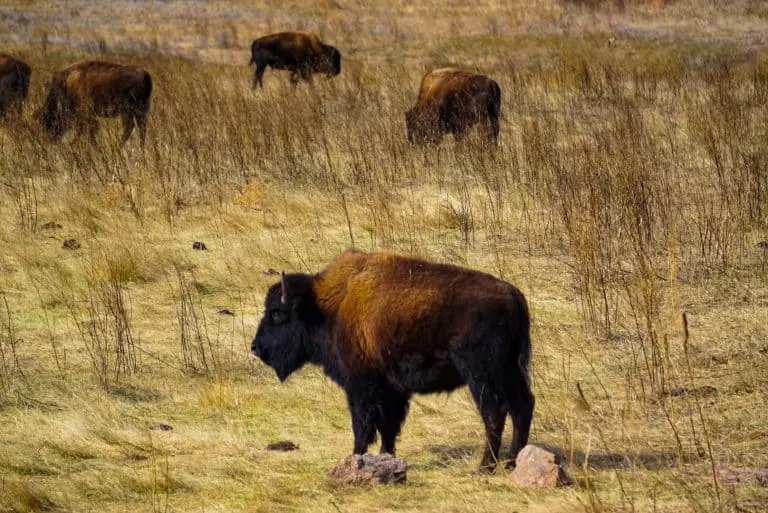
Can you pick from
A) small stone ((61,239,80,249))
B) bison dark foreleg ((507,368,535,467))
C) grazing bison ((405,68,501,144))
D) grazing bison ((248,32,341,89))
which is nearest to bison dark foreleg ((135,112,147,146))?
grazing bison ((405,68,501,144))

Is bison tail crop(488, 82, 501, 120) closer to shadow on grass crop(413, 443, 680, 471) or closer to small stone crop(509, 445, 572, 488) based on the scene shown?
shadow on grass crop(413, 443, 680, 471)

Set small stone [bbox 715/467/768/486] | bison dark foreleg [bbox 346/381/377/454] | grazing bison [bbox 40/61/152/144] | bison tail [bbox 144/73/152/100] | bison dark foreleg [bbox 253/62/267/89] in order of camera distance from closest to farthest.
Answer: small stone [bbox 715/467/768/486]
bison dark foreleg [bbox 346/381/377/454]
grazing bison [bbox 40/61/152/144]
bison tail [bbox 144/73/152/100]
bison dark foreleg [bbox 253/62/267/89]

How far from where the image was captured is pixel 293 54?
27.0 meters

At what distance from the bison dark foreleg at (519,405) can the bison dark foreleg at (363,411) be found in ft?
2.20

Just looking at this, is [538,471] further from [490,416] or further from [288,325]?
[288,325]

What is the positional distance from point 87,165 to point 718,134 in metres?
6.63

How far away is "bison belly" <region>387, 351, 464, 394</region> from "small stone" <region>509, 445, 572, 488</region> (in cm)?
59

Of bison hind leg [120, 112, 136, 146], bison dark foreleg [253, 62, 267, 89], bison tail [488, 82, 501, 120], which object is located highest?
bison tail [488, 82, 501, 120]

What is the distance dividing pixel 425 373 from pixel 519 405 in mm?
466

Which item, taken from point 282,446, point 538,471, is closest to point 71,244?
point 282,446

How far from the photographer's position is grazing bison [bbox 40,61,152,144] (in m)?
15.9

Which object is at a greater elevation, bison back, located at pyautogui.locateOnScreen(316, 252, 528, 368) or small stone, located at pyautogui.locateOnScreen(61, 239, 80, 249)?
bison back, located at pyautogui.locateOnScreen(316, 252, 528, 368)

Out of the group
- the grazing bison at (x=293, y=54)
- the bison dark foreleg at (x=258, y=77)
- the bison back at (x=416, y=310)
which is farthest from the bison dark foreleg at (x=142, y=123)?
the bison back at (x=416, y=310)

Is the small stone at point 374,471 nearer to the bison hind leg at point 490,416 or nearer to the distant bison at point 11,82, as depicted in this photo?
the bison hind leg at point 490,416
